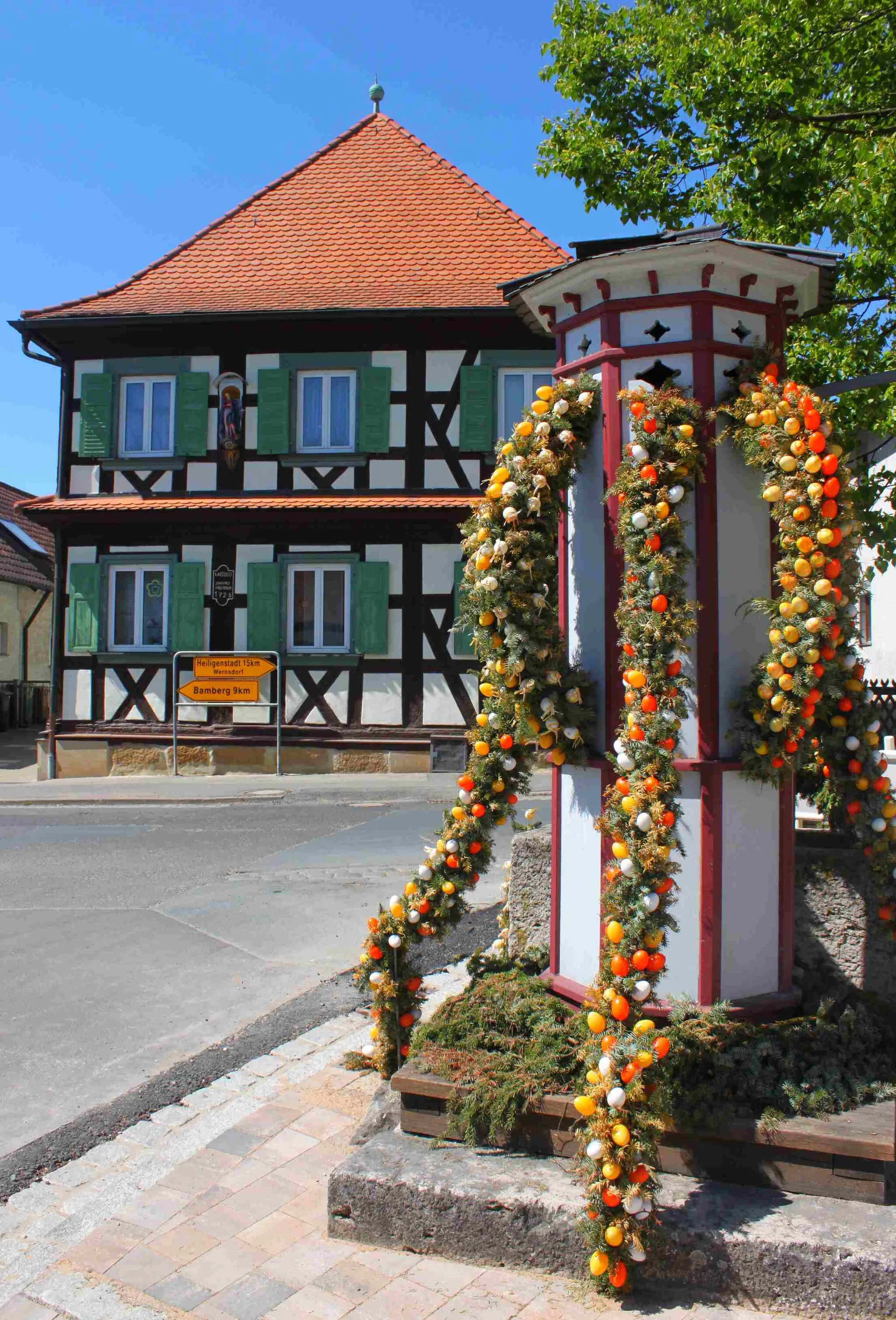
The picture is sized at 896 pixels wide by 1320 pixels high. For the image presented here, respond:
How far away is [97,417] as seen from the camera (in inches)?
689

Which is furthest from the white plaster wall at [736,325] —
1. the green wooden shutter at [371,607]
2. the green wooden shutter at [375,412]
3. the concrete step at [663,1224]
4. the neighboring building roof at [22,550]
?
the neighboring building roof at [22,550]

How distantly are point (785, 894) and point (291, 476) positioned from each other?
1411 centimetres

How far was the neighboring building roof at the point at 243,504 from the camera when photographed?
16.4m

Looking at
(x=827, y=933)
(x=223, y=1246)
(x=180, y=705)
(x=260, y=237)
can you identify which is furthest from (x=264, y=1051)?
(x=260, y=237)

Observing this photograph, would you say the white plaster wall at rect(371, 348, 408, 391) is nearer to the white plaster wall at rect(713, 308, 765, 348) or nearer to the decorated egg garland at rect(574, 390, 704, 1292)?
the white plaster wall at rect(713, 308, 765, 348)

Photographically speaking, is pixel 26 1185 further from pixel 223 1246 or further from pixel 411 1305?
pixel 411 1305

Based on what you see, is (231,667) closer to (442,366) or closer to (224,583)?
(224,583)

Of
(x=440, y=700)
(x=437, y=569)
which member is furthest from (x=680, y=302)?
(x=440, y=700)

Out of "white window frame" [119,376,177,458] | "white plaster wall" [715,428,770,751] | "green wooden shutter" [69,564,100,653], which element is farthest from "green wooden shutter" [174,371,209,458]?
"white plaster wall" [715,428,770,751]

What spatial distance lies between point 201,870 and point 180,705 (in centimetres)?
853

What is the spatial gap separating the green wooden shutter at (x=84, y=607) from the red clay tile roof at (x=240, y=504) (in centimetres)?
94

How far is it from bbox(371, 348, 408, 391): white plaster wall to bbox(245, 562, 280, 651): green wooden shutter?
6.28 feet

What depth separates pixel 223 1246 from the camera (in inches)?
132

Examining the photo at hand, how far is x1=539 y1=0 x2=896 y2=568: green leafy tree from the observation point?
7656mm
